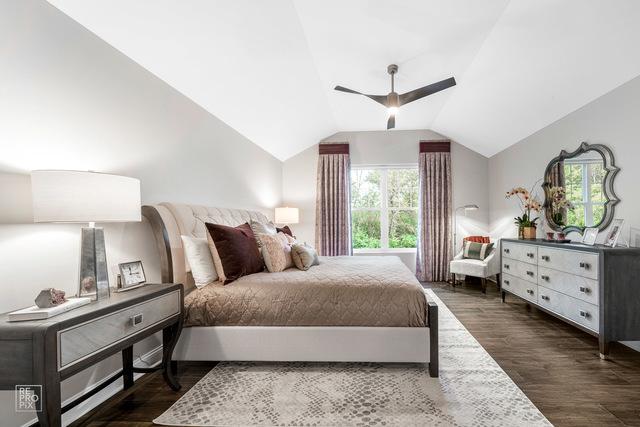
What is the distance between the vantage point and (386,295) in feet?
6.95

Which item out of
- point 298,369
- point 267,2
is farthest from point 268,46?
point 298,369

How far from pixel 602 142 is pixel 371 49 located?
2.32 m

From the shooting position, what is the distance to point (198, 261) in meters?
2.27

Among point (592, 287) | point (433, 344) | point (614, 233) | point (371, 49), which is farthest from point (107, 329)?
point (614, 233)

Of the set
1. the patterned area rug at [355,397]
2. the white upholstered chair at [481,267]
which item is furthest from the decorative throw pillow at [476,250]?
the patterned area rug at [355,397]

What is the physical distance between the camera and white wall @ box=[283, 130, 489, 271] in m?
5.26

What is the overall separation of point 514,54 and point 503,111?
45.6 inches

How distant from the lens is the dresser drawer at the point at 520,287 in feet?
10.6

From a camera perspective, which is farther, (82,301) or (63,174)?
(82,301)

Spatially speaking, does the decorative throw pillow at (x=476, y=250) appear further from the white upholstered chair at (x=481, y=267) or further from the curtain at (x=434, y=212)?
the curtain at (x=434, y=212)

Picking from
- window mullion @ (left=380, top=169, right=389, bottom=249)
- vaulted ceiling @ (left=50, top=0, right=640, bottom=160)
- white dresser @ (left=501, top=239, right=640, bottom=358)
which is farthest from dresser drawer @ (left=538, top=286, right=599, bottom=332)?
window mullion @ (left=380, top=169, right=389, bottom=249)

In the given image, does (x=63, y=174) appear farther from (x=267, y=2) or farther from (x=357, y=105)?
(x=357, y=105)

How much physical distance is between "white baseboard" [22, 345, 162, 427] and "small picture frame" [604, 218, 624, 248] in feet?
12.3

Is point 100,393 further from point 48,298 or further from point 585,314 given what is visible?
point 585,314
